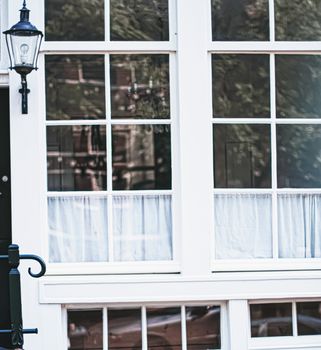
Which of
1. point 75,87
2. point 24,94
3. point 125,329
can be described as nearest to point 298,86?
point 75,87

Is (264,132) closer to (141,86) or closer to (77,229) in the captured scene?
(141,86)

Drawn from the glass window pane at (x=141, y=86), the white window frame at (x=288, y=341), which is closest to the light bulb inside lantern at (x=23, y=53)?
the glass window pane at (x=141, y=86)

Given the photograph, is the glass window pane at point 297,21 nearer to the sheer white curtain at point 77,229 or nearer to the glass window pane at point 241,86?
the glass window pane at point 241,86

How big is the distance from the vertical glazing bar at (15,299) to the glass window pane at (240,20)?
2.56 meters

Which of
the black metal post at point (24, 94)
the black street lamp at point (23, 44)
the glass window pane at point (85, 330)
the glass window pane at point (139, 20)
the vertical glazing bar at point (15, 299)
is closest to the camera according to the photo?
the vertical glazing bar at point (15, 299)

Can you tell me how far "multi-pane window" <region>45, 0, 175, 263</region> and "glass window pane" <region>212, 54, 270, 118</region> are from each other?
40 cm

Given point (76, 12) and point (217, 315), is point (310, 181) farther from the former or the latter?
point (76, 12)

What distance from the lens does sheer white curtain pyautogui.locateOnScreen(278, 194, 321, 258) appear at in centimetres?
635

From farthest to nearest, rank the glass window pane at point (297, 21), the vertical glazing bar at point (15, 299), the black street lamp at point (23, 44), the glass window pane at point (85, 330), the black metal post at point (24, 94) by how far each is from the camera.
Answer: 1. the glass window pane at point (297, 21)
2. the glass window pane at point (85, 330)
3. the black metal post at point (24, 94)
4. the black street lamp at point (23, 44)
5. the vertical glazing bar at point (15, 299)

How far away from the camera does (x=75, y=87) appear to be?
6191mm

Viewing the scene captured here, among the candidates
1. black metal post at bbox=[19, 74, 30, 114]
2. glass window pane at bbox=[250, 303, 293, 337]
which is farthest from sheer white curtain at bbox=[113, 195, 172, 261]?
black metal post at bbox=[19, 74, 30, 114]

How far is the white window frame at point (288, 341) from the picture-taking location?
6184mm

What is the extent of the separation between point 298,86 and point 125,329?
2.37 meters

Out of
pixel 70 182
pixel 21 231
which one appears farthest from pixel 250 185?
pixel 21 231
